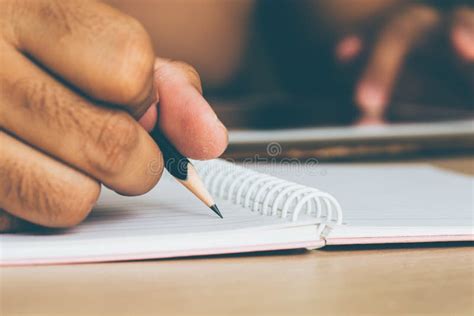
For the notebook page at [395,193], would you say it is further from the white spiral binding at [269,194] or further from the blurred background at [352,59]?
the blurred background at [352,59]

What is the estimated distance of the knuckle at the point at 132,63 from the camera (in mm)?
419

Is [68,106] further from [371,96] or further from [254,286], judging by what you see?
[371,96]

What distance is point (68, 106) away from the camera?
436 mm

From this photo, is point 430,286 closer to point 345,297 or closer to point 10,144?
point 345,297

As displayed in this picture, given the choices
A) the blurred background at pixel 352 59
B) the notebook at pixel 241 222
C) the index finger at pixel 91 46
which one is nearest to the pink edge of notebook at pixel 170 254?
the notebook at pixel 241 222

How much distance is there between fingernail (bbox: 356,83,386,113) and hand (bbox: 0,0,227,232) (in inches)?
40.7

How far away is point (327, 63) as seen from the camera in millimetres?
1472

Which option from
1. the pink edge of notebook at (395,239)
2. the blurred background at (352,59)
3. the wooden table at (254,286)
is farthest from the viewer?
the blurred background at (352,59)

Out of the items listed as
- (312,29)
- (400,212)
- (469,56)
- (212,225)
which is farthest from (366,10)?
(212,225)

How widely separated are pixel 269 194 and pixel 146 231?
12 centimetres

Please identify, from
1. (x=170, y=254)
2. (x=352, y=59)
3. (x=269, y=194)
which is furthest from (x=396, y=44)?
(x=170, y=254)

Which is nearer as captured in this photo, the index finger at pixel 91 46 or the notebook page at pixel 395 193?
the index finger at pixel 91 46

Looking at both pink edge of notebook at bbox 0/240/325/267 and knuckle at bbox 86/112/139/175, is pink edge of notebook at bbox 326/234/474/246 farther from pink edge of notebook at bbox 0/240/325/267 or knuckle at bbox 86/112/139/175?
knuckle at bbox 86/112/139/175

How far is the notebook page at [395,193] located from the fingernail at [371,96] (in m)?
0.50
